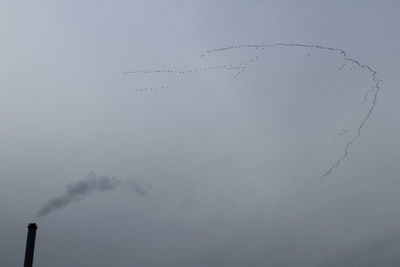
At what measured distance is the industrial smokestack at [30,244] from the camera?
51284 mm

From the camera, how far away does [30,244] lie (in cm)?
5272

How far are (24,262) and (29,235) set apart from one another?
272cm

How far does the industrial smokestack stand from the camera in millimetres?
51284

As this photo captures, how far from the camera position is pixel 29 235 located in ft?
175

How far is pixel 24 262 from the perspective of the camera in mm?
51312
